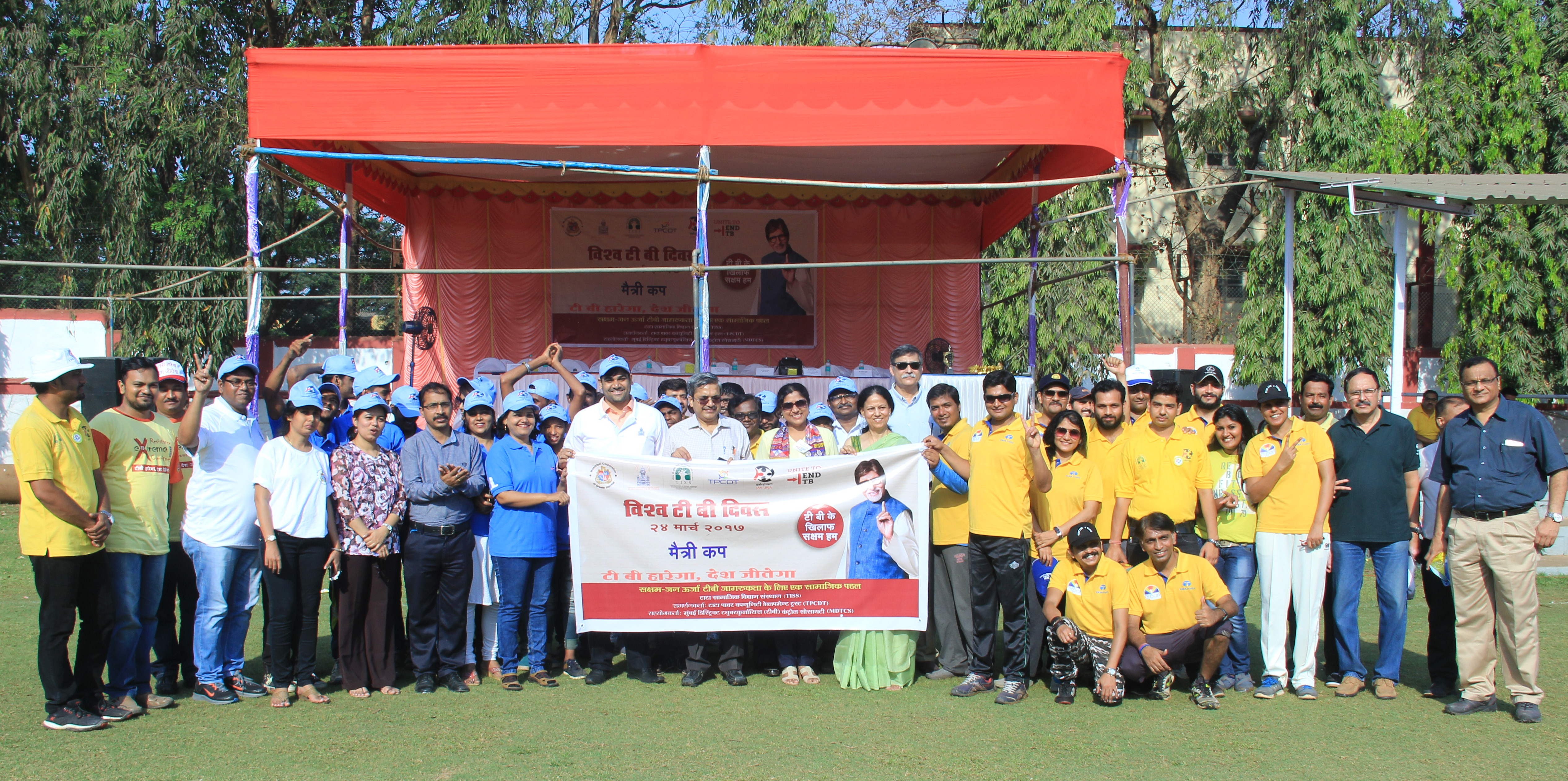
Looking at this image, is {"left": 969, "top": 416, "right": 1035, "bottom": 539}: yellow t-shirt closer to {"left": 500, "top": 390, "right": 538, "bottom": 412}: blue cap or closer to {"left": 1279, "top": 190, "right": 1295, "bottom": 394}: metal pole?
{"left": 500, "top": 390, "right": 538, "bottom": 412}: blue cap

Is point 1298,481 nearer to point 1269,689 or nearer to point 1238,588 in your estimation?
point 1238,588

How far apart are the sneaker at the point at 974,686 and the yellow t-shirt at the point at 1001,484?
77 cm

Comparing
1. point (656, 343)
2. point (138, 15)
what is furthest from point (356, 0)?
point (656, 343)

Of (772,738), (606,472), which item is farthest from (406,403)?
(772,738)

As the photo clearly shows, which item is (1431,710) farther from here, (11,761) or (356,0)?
(356,0)

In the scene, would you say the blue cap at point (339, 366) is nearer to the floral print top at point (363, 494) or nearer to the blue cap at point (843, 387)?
the floral print top at point (363, 494)

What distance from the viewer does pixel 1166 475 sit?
577cm

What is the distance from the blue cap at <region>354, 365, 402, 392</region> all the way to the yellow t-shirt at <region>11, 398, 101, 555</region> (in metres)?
1.55

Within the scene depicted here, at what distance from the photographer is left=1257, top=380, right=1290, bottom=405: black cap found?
5727mm

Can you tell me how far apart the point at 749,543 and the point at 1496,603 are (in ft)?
12.7

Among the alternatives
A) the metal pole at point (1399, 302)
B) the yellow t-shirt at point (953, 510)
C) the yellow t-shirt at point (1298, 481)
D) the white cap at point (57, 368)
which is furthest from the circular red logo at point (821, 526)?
the metal pole at point (1399, 302)

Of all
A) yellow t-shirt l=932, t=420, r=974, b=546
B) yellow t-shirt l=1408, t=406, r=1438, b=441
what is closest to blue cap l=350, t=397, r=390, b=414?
yellow t-shirt l=932, t=420, r=974, b=546

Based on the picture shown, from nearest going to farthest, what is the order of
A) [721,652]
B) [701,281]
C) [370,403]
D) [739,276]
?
[370,403] → [721,652] → [701,281] → [739,276]

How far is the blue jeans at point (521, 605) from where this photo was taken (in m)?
5.75
